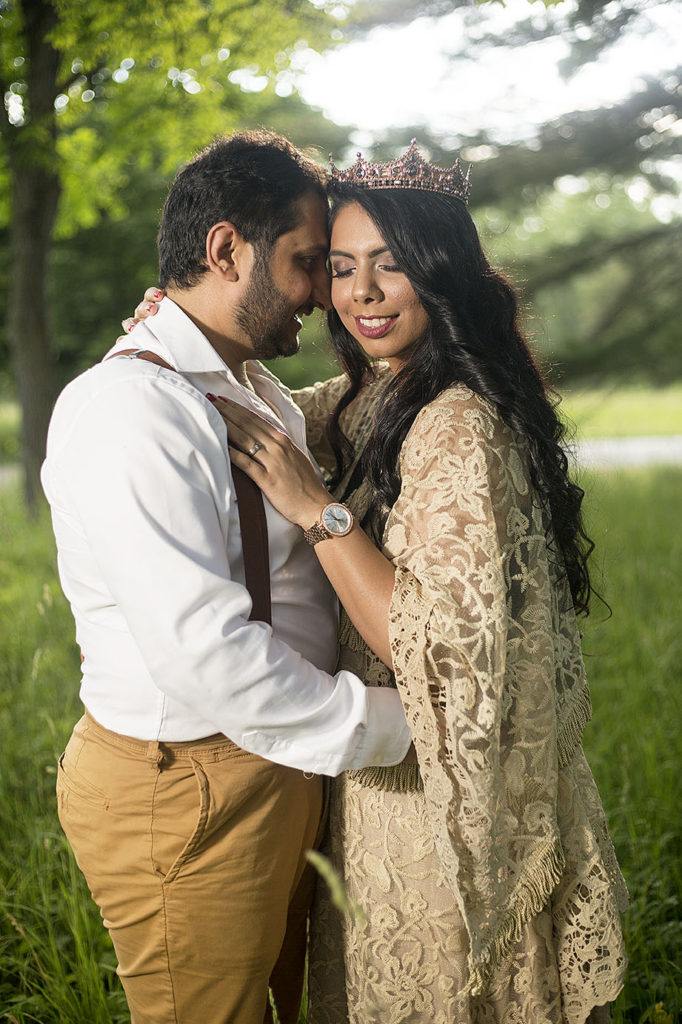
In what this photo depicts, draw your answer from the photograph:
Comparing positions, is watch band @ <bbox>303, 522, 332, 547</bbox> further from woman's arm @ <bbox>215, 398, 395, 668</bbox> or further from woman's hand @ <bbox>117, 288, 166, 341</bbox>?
woman's hand @ <bbox>117, 288, 166, 341</bbox>

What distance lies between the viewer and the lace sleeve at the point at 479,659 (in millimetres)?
1663

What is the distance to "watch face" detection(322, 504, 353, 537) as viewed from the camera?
1.76 m

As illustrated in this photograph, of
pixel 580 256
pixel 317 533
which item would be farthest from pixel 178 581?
pixel 580 256

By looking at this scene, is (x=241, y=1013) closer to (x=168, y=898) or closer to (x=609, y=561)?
(x=168, y=898)

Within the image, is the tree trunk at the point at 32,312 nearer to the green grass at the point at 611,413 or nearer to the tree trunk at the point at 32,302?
the tree trunk at the point at 32,302

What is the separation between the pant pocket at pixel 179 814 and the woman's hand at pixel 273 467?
21.3 inches

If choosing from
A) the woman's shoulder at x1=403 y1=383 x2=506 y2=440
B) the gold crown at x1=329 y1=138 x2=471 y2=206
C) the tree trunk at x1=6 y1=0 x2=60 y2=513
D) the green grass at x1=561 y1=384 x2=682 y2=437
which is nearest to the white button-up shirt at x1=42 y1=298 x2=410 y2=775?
the woman's shoulder at x1=403 y1=383 x2=506 y2=440

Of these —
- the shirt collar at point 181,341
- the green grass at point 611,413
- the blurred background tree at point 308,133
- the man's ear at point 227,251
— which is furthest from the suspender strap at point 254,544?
the green grass at point 611,413

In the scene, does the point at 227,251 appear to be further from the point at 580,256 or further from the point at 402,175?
the point at 580,256

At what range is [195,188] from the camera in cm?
191

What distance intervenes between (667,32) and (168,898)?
5.34m

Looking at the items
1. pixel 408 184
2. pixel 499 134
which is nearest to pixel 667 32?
pixel 499 134

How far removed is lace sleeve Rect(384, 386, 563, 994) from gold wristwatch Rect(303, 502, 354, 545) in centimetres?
10

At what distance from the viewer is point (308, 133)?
670 centimetres
